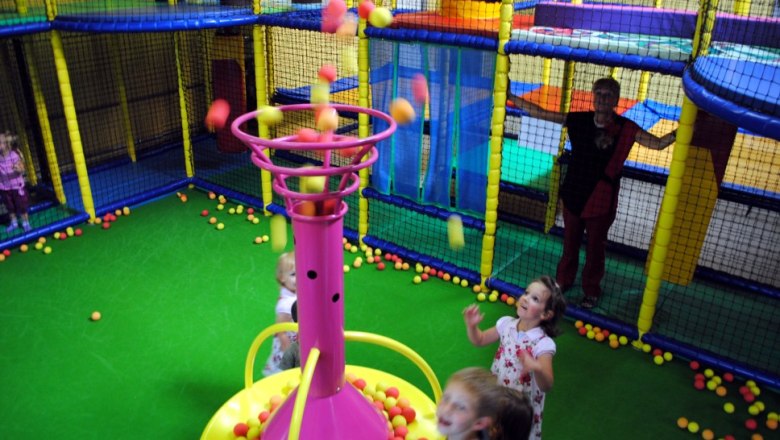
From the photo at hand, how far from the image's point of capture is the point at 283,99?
6902 millimetres

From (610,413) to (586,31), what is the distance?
2.37 metres

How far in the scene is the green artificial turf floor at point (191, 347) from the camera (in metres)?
3.42

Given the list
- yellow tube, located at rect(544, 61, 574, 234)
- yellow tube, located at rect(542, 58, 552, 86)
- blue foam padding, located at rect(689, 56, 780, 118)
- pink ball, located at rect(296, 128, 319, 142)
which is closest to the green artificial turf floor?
yellow tube, located at rect(544, 61, 574, 234)

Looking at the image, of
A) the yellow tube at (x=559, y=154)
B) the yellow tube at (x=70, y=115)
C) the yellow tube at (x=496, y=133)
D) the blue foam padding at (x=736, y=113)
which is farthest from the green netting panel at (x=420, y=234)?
the yellow tube at (x=70, y=115)

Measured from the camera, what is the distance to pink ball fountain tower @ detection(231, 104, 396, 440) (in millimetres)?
1968

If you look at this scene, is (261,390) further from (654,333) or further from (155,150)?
(155,150)

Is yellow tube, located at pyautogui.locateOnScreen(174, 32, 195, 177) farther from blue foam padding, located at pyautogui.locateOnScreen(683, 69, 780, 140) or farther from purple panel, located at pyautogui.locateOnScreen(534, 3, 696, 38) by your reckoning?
blue foam padding, located at pyautogui.locateOnScreen(683, 69, 780, 140)

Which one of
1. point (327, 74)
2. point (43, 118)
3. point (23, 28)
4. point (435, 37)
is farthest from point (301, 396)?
point (43, 118)

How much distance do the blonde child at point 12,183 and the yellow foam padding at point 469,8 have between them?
370cm

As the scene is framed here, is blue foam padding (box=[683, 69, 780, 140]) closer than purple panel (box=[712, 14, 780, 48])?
Yes

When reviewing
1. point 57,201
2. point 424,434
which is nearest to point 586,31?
point 424,434

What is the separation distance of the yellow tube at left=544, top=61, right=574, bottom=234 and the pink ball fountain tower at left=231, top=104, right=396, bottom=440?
3376mm

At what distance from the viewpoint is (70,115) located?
17.7 feet

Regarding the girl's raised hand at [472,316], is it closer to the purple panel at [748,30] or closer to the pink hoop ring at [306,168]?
the pink hoop ring at [306,168]
